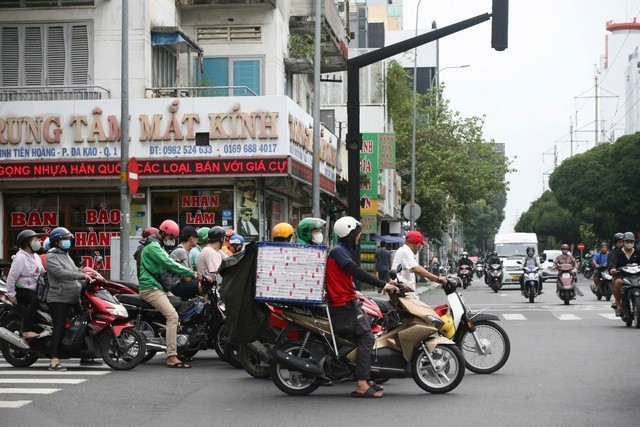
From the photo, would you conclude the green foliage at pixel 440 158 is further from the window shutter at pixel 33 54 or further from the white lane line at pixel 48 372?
the white lane line at pixel 48 372

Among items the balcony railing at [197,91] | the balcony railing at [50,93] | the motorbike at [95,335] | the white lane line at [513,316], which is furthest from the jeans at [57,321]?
the balcony railing at [50,93]

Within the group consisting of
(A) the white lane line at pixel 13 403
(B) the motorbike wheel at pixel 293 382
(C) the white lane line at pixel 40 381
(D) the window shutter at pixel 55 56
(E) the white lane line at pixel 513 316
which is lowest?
(E) the white lane line at pixel 513 316

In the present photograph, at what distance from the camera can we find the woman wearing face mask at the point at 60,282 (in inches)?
599

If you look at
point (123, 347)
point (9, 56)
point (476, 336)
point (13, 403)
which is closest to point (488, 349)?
point (476, 336)

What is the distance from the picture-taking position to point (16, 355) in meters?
16.1

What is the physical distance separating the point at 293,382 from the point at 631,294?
11.2 m

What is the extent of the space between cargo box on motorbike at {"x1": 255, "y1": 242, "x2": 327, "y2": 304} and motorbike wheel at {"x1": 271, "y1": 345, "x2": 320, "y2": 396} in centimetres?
75

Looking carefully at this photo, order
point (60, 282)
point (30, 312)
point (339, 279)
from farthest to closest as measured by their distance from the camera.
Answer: point (30, 312) → point (60, 282) → point (339, 279)

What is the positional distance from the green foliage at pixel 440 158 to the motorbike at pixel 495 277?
718 inches

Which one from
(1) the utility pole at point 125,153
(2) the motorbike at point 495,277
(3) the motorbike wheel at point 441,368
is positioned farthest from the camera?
(2) the motorbike at point 495,277

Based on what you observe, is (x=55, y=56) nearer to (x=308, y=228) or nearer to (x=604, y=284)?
(x=604, y=284)

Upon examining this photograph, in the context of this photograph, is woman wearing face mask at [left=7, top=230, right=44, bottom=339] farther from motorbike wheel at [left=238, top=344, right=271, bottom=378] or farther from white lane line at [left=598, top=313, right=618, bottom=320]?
white lane line at [left=598, top=313, right=618, bottom=320]

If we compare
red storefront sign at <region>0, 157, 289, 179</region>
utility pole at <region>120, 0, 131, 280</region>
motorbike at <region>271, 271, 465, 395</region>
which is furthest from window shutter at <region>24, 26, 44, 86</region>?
motorbike at <region>271, 271, 465, 395</region>

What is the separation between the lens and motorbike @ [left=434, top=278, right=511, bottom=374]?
1432cm
